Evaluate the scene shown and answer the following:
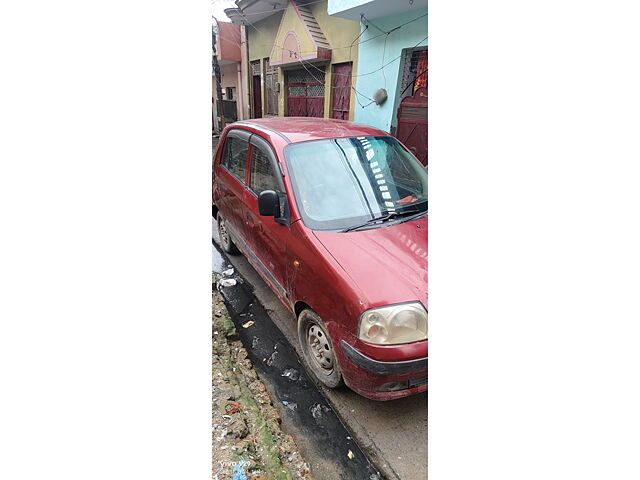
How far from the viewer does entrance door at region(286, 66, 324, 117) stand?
9.98 meters

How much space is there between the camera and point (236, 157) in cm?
386

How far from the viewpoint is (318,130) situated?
323 cm

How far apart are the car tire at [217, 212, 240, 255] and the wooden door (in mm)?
9839

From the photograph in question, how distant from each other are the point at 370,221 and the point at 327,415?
131 cm

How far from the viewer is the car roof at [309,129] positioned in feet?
10.2

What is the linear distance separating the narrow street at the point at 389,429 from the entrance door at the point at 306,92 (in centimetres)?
875

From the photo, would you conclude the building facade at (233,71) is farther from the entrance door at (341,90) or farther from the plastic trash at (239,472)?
the plastic trash at (239,472)

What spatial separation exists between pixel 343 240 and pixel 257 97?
40.4 feet

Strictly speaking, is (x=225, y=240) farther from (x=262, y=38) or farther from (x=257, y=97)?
(x=257, y=97)

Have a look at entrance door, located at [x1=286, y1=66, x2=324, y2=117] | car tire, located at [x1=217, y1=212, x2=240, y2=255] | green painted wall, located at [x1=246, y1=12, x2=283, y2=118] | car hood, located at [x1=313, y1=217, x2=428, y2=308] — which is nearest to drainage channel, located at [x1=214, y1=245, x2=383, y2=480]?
car hood, located at [x1=313, y1=217, x2=428, y2=308]

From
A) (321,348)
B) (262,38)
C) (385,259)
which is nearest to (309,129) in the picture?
(385,259)

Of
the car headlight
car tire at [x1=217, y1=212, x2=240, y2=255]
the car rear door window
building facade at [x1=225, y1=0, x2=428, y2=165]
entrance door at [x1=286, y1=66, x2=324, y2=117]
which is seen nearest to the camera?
the car headlight

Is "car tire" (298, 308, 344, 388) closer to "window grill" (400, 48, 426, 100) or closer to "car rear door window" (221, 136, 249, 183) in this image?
"car rear door window" (221, 136, 249, 183)

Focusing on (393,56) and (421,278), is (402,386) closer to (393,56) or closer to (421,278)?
(421,278)
